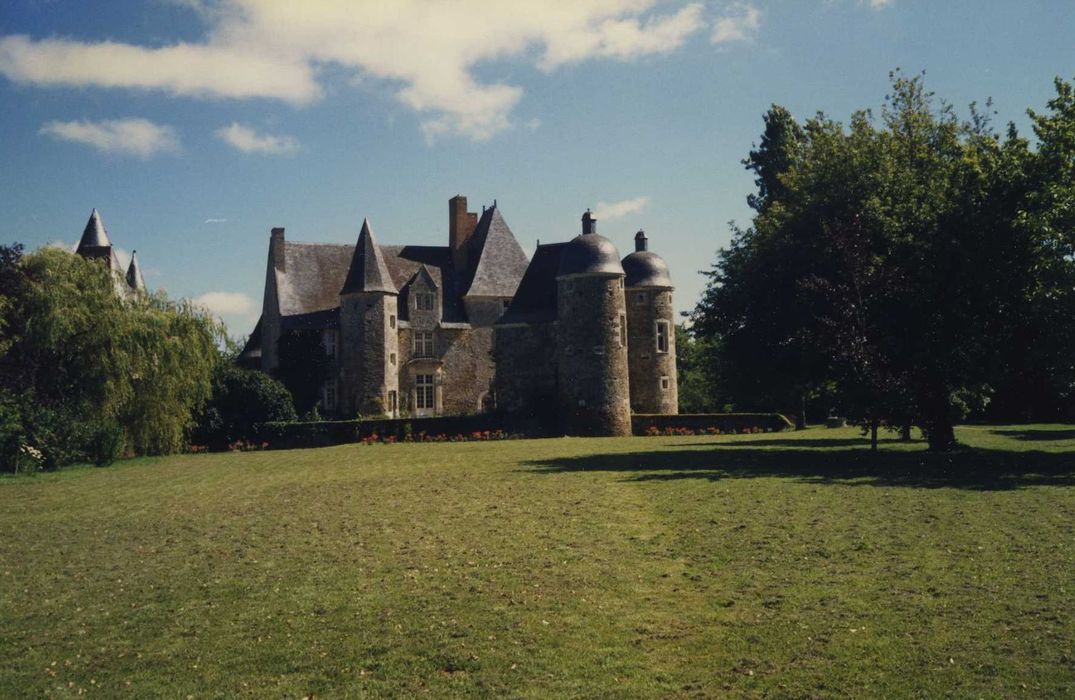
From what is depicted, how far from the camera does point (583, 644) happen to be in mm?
8594

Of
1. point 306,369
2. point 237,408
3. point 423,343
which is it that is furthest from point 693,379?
point 237,408

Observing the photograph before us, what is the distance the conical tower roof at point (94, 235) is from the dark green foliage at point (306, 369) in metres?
13.4

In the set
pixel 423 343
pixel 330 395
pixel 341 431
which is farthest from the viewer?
pixel 423 343

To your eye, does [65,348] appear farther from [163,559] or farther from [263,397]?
[163,559]

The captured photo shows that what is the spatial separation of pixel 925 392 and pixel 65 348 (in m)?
28.6

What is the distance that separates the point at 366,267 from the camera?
51.3 meters

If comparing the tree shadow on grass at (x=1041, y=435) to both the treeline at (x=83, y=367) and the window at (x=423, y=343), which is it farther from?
the treeline at (x=83, y=367)

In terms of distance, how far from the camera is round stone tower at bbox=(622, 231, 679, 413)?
1929 inches

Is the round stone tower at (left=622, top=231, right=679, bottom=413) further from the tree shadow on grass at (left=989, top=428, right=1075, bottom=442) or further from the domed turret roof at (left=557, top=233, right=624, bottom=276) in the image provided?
the tree shadow on grass at (left=989, top=428, right=1075, bottom=442)

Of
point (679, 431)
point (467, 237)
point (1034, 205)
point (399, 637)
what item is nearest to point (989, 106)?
point (1034, 205)

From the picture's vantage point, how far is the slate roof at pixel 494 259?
57.2 m

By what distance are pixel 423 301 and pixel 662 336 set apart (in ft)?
50.0

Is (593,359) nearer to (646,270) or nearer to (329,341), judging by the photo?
(646,270)

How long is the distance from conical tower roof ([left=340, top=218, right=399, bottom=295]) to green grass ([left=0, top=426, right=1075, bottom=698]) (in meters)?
31.9
